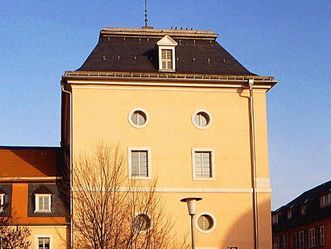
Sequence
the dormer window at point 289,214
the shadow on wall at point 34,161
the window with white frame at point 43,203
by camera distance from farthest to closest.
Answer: the dormer window at point 289,214 < the shadow on wall at point 34,161 < the window with white frame at point 43,203

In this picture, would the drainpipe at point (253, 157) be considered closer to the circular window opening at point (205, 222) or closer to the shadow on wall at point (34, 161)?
the circular window opening at point (205, 222)

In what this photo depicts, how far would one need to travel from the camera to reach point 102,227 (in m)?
39.3

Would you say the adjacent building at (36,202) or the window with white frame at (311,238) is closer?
the adjacent building at (36,202)

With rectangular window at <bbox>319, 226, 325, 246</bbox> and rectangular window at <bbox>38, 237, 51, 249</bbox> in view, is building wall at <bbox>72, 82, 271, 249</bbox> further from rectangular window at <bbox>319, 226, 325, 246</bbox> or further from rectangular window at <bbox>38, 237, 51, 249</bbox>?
rectangular window at <bbox>319, 226, 325, 246</bbox>

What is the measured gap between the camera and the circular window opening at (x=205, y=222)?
45625mm

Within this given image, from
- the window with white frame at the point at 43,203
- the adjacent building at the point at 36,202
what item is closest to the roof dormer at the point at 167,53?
the adjacent building at the point at 36,202

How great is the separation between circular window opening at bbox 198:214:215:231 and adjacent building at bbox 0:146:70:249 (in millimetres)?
7604

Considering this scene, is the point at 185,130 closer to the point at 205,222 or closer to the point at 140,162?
the point at 140,162

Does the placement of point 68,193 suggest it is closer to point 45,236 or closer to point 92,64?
point 45,236

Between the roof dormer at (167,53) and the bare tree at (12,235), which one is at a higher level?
the roof dormer at (167,53)

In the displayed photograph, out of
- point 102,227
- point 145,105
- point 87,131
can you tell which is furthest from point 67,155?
point 102,227

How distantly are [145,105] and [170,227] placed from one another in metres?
7.28

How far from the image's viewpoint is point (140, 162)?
45812 millimetres

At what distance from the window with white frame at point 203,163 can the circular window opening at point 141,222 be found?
14.1ft
